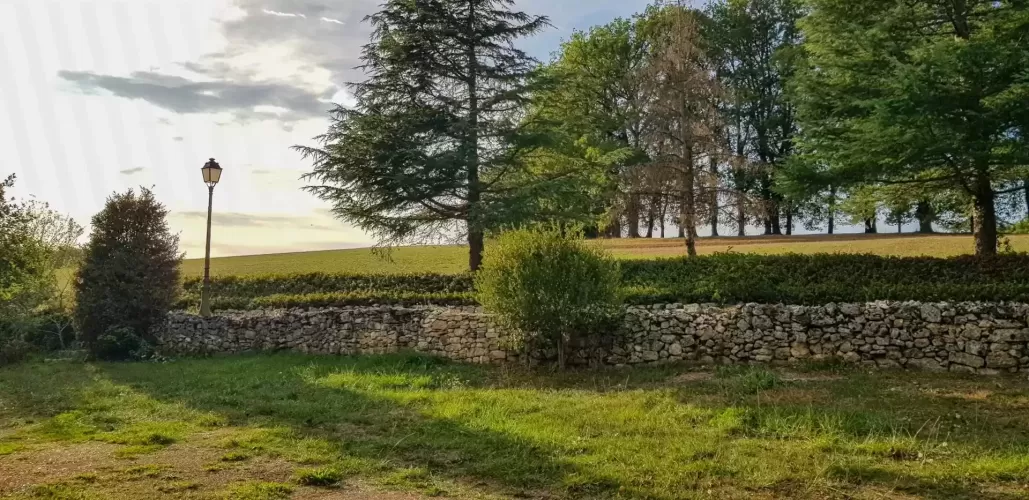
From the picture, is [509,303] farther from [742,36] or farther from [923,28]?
[742,36]

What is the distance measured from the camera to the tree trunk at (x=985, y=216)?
15414mm

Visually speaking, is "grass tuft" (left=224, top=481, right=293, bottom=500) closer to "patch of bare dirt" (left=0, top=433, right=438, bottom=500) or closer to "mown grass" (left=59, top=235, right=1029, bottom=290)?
"patch of bare dirt" (left=0, top=433, right=438, bottom=500)

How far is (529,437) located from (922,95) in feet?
36.2

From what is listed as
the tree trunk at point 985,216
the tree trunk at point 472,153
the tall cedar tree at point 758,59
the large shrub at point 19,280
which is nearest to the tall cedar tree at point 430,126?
the tree trunk at point 472,153

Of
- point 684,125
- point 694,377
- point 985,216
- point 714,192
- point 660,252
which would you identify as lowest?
point 694,377

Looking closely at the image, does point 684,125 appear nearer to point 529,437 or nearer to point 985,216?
point 985,216

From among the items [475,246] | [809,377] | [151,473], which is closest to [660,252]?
[475,246]

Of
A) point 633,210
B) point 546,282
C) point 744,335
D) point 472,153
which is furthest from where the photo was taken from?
point 633,210

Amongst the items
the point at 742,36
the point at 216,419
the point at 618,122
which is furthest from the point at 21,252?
the point at 742,36

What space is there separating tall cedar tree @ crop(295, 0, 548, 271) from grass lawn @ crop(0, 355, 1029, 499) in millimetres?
8818

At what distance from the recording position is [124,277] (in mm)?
17109

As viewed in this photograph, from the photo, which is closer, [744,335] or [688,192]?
[744,335]

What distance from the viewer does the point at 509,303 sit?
39.1ft

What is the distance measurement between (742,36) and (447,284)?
89.1 feet
